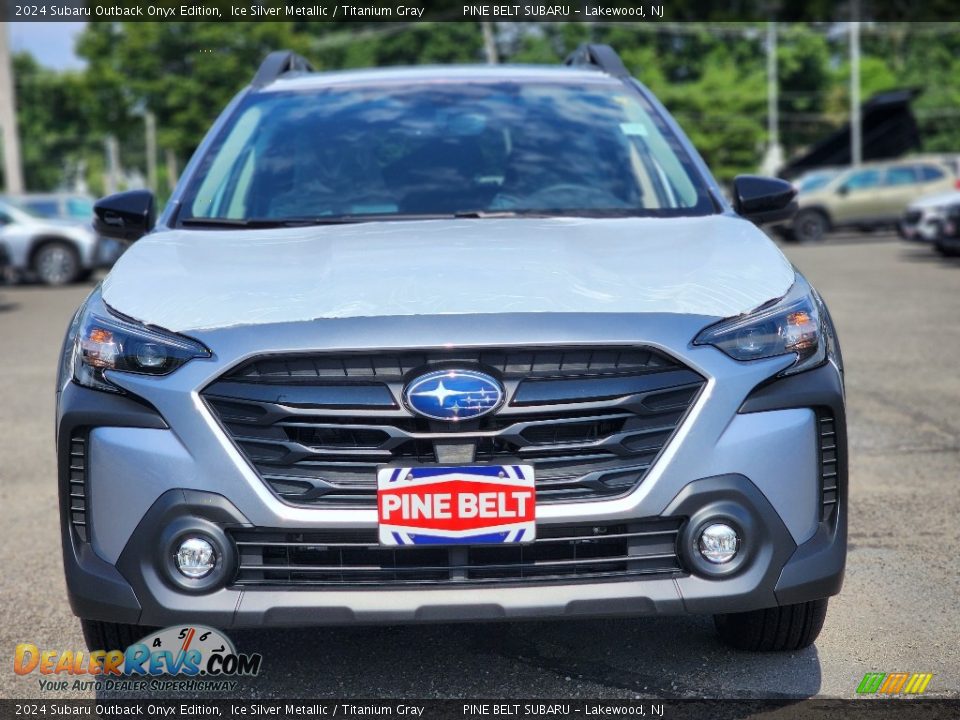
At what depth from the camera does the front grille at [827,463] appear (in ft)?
10.2

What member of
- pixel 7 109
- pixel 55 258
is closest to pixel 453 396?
pixel 55 258

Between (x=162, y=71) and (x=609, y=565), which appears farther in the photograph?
(x=162, y=71)

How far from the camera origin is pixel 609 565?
3.03 metres

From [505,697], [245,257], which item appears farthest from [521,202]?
[505,697]

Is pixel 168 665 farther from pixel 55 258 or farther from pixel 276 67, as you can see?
pixel 55 258

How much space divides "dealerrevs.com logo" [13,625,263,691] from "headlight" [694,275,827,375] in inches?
58.8

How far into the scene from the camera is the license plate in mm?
2945

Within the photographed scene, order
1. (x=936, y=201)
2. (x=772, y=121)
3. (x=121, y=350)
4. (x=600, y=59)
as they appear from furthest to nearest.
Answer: (x=772, y=121)
(x=936, y=201)
(x=600, y=59)
(x=121, y=350)

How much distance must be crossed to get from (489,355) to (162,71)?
49634mm

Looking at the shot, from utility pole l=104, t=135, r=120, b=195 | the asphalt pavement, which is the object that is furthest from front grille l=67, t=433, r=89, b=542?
utility pole l=104, t=135, r=120, b=195

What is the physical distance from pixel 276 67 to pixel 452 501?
279 cm

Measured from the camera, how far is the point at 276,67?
523 cm

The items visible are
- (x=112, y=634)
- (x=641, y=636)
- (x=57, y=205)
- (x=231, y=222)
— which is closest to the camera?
(x=112, y=634)

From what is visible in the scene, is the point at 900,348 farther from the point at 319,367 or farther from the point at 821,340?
the point at 319,367
